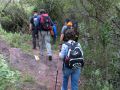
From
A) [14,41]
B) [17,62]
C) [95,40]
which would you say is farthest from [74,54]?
[14,41]

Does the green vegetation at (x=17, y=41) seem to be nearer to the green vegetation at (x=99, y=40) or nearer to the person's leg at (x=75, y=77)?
the green vegetation at (x=99, y=40)

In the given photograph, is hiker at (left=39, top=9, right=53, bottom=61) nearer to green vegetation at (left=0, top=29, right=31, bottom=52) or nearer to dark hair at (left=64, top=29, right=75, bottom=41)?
green vegetation at (left=0, top=29, right=31, bottom=52)

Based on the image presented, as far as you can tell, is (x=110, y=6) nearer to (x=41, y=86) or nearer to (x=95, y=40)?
(x=95, y=40)

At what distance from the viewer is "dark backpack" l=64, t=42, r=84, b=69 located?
7.68 metres

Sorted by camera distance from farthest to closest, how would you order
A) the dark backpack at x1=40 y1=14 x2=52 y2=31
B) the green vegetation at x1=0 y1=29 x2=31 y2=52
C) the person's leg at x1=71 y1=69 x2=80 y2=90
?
the green vegetation at x1=0 y1=29 x2=31 y2=52 < the dark backpack at x1=40 y1=14 x2=52 y2=31 < the person's leg at x1=71 y1=69 x2=80 y2=90

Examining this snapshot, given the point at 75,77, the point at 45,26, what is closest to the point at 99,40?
the point at 45,26

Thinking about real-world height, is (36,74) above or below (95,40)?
below

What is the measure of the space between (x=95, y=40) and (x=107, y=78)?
Result: 56.3 inches

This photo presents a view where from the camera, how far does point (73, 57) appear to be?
7.68 meters

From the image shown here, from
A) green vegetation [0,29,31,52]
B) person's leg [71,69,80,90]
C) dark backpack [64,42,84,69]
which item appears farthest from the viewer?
green vegetation [0,29,31,52]

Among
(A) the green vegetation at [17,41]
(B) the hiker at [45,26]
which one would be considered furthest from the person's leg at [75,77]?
(A) the green vegetation at [17,41]

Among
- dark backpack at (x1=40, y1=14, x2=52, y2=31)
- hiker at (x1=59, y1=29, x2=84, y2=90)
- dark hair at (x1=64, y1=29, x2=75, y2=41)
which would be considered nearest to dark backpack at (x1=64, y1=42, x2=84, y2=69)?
hiker at (x1=59, y1=29, x2=84, y2=90)

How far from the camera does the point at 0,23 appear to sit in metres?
19.0

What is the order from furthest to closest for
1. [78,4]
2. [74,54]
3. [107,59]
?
[78,4]
[107,59]
[74,54]
